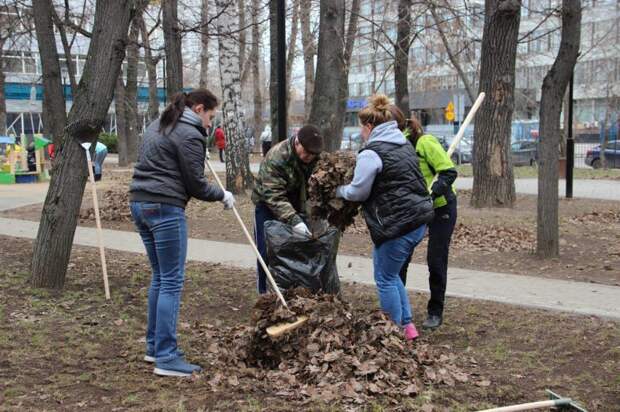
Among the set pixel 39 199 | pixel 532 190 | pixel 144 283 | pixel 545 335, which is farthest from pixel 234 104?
pixel 545 335

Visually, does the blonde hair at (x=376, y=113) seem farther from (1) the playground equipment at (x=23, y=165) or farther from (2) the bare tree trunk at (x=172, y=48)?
(1) the playground equipment at (x=23, y=165)

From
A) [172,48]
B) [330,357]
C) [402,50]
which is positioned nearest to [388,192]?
[330,357]

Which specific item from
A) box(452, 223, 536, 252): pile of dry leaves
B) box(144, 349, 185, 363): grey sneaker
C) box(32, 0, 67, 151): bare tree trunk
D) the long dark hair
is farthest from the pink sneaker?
box(32, 0, 67, 151): bare tree trunk

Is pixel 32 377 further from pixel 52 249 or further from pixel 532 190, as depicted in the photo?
pixel 532 190

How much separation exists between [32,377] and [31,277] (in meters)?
A: 2.52

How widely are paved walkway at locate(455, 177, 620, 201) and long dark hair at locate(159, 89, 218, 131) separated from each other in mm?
12682

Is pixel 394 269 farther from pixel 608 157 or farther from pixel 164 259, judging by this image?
pixel 608 157

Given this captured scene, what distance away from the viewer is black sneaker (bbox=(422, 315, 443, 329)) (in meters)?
5.82

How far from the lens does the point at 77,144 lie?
6777mm

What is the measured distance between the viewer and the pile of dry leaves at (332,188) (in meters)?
5.45

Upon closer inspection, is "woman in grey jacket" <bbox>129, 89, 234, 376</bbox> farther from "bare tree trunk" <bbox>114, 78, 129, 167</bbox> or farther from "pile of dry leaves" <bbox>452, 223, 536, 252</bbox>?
"bare tree trunk" <bbox>114, 78, 129, 167</bbox>

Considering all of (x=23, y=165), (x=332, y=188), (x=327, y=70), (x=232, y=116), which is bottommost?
(x=23, y=165)

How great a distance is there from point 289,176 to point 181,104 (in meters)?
1.46

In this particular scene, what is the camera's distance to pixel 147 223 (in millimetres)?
4430
